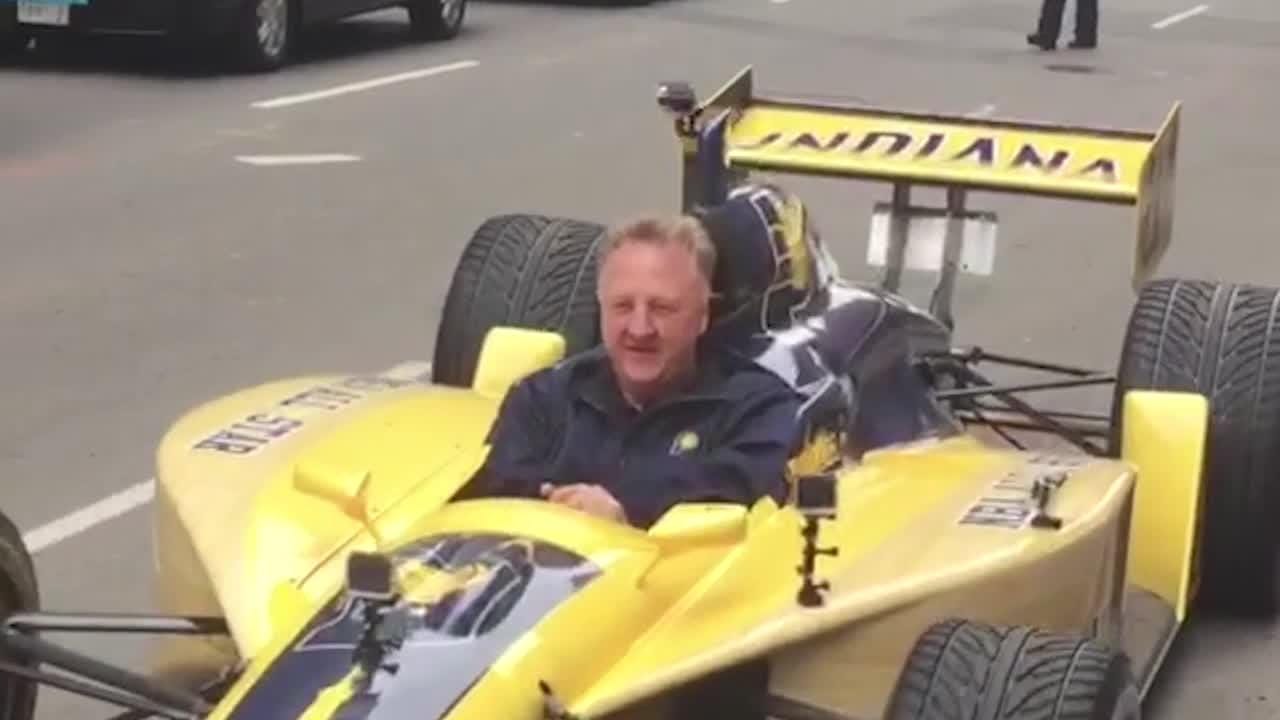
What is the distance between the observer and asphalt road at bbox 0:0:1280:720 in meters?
7.76

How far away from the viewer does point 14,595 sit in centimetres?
501

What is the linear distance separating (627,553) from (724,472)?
1.38ft

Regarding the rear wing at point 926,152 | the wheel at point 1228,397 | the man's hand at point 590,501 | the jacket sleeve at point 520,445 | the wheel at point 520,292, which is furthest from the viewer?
the wheel at point 520,292

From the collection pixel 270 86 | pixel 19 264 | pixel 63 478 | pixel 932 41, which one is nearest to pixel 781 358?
pixel 63 478

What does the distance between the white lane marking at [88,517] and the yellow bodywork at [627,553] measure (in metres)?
1.32

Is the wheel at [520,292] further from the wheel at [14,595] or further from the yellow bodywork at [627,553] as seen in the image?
the wheel at [14,595]

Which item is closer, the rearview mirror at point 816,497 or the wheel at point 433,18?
the rearview mirror at point 816,497

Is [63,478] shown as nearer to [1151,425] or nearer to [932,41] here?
[1151,425]

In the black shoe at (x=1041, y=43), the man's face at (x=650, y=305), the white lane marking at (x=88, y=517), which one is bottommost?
the black shoe at (x=1041, y=43)

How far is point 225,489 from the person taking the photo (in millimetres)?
5078

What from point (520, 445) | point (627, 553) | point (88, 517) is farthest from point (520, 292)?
point (627, 553)

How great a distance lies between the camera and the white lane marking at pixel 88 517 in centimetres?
689

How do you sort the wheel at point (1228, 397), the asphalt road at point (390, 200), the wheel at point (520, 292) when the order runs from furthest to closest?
1. the asphalt road at point (390, 200)
2. the wheel at point (520, 292)
3. the wheel at point (1228, 397)

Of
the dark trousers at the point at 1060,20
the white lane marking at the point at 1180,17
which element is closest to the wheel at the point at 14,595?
the dark trousers at the point at 1060,20
